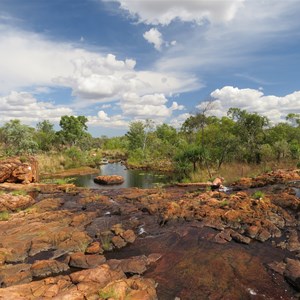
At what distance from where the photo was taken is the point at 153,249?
1001 centimetres

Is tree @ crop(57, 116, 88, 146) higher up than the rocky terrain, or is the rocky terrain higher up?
tree @ crop(57, 116, 88, 146)

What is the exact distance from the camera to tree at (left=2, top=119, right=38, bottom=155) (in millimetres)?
33719

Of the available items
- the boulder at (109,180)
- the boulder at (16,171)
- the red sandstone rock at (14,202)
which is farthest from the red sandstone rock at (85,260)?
the boulder at (109,180)

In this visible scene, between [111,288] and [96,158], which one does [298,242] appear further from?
[96,158]

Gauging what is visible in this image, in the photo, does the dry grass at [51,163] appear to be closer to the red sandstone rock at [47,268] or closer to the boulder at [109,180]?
the boulder at [109,180]

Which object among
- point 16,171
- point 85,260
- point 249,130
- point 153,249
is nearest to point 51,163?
point 16,171

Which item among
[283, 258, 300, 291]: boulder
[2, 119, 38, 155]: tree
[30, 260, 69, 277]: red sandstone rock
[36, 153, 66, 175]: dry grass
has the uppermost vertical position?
[2, 119, 38, 155]: tree

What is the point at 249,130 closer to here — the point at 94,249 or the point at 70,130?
the point at 94,249

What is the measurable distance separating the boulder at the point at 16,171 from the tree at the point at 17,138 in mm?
11407

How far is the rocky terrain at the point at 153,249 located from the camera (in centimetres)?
727

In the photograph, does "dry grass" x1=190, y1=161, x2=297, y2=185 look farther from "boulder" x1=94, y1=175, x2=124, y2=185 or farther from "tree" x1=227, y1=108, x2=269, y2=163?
"boulder" x1=94, y1=175, x2=124, y2=185

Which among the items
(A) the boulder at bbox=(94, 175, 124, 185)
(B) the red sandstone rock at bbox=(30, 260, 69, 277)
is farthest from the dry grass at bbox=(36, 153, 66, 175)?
(B) the red sandstone rock at bbox=(30, 260, 69, 277)

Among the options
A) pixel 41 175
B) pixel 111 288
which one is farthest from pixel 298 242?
pixel 41 175

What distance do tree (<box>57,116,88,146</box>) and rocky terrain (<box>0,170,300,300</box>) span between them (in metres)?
35.9
